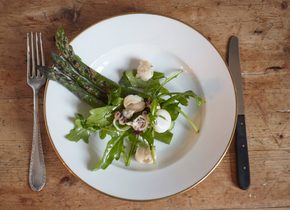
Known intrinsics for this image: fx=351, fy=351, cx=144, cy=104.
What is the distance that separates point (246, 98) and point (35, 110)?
27.6 inches

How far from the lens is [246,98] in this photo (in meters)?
1.19

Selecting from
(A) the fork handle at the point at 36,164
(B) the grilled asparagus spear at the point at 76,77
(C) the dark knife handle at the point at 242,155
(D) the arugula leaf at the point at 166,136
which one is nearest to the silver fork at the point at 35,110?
(A) the fork handle at the point at 36,164

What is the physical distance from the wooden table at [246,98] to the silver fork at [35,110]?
2 centimetres

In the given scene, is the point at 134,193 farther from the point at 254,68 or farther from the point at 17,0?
the point at 17,0

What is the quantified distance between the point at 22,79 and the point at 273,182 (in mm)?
899

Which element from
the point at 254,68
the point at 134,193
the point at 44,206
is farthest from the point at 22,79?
the point at 254,68

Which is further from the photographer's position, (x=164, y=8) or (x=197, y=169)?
(x=164, y=8)

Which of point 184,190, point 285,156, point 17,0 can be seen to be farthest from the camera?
point 17,0

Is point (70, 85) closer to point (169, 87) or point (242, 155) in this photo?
point (169, 87)

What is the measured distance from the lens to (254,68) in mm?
1214

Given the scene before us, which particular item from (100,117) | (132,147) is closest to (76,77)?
(100,117)

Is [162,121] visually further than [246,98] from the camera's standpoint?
No

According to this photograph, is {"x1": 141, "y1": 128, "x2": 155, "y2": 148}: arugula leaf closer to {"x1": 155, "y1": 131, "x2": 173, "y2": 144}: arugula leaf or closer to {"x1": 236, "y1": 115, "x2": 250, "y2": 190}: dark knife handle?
{"x1": 155, "y1": 131, "x2": 173, "y2": 144}: arugula leaf

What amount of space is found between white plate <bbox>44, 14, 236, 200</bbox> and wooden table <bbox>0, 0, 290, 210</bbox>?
95mm
